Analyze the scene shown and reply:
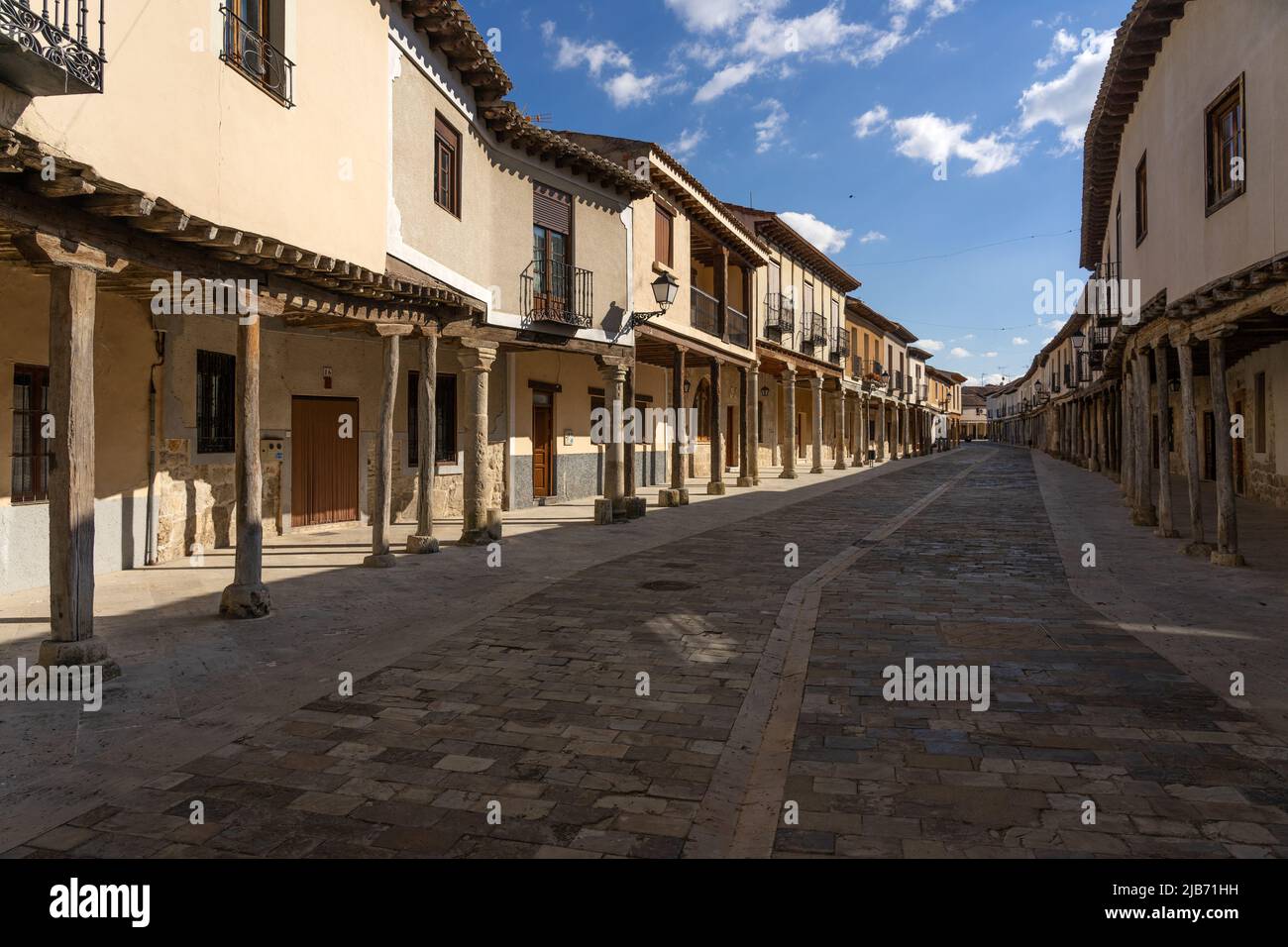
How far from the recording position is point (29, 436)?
8.12 m

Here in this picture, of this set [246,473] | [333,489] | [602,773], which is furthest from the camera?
[333,489]

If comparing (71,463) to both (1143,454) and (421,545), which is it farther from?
(1143,454)

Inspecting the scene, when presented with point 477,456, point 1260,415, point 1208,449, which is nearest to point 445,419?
point 477,456

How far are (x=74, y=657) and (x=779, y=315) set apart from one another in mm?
23260

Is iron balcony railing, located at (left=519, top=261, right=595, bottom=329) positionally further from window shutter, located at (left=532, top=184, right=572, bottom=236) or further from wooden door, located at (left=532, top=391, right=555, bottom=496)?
wooden door, located at (left=532, top=391, right=555, bottom=496)

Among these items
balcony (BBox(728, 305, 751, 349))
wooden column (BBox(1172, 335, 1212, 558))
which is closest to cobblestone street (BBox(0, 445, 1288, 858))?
wooden column (BBox(1172, 335, 1212, 558))

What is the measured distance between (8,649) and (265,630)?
5.49 ft

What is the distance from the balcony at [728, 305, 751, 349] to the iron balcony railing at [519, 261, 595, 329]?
7.07 m

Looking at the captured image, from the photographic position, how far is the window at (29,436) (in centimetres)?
795

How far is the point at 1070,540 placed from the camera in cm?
1148

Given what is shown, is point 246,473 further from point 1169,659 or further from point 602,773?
point 1169,659

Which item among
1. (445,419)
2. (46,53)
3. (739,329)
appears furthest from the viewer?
(739,329)

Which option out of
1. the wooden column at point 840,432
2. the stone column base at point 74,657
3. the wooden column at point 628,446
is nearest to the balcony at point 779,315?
the wooden column at point 840,432
